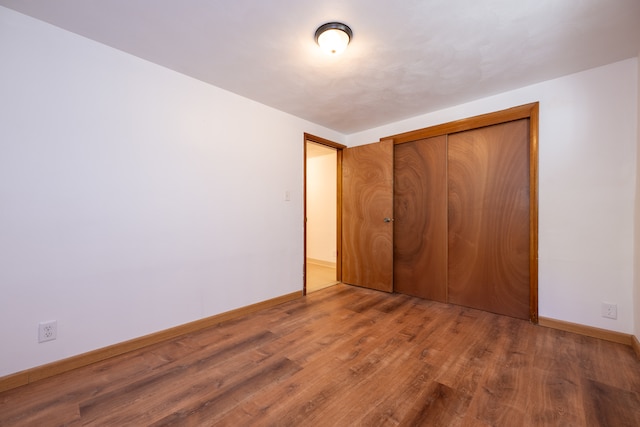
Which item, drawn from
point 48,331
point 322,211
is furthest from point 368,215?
point 48,331

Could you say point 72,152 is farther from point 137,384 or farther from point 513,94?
point 513,94

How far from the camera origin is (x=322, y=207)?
16.9 ft

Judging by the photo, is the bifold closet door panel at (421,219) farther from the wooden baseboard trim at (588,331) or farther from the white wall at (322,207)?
the white wall at (322,207)

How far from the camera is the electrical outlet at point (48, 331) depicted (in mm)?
1647

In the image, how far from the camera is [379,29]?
66.8 inches

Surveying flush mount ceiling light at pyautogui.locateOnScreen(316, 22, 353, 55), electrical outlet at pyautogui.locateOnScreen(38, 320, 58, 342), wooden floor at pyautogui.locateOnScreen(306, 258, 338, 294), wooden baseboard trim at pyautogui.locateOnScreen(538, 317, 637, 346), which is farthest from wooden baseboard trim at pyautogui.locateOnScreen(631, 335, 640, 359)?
electrical outlet at pyautogui.locateOnScreen(38, 320, 58, 342)

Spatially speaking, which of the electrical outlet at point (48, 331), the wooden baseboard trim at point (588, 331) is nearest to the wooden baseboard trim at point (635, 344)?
the wooden baseboard trim at point (588, 331)

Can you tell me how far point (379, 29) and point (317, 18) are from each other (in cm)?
42

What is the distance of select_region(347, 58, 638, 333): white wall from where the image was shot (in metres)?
2.05

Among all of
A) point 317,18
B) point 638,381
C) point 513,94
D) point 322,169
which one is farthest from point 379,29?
point 322,169

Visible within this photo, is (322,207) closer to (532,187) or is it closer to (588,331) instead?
(532,187)

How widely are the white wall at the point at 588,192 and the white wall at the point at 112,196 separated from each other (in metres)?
2.84

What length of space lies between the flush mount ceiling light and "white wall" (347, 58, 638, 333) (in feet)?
6.48

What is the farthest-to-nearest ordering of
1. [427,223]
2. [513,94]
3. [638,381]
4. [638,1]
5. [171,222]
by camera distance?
1. [427,223]
2. [513,94]
3. [171,222]
4. [638,381]
5. [638,1]
